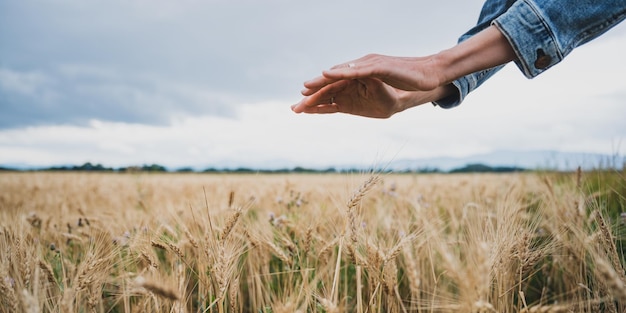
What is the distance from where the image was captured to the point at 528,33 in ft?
4.11

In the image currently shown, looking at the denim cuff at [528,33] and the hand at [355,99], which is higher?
the denim cuff at [528,33]

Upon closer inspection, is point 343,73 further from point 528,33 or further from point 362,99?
point 528,33

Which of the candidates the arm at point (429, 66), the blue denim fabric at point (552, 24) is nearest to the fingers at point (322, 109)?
the arm at point (429, 66)

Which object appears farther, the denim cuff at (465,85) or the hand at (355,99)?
the denim cuff at (465,85)

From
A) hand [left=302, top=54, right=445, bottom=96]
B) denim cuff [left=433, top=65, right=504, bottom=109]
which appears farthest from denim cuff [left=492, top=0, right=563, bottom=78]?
denim cuff [left=433, top=65, right=504, bottom=109]

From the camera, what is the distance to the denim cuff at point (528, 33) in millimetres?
1241

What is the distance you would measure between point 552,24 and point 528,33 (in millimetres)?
80

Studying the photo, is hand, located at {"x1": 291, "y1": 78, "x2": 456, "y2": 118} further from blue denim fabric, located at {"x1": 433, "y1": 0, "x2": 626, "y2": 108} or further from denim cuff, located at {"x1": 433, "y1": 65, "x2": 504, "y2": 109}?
blue denim fabric, located at {"x1": 433, "y1": 0, "x2": 626, "y2": 108}

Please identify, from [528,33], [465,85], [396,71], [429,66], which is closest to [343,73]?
[396,71]

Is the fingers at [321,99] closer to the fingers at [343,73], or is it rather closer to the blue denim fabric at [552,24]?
the fingers at [343,73]

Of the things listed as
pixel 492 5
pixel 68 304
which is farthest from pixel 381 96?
pixel 68 304

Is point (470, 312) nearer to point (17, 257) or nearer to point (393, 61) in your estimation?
point (393, 61)

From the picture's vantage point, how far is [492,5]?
1619 mm

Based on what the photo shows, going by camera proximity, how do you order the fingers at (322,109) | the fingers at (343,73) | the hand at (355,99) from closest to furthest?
the fingers at (343,73) < the hand at (355,99) < the fingers at (322,109)
